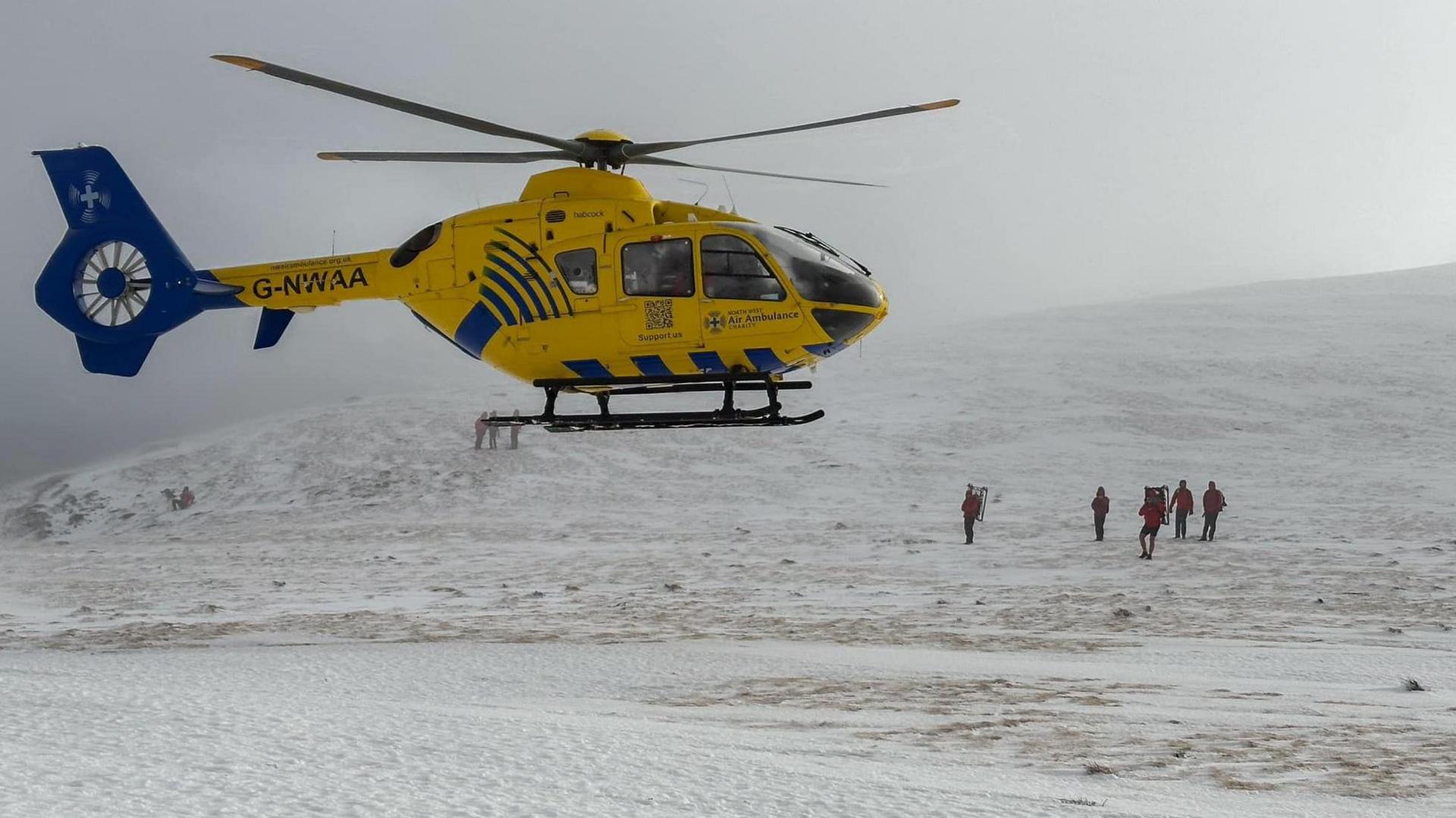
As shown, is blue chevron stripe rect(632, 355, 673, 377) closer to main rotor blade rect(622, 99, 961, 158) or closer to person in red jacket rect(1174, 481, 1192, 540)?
main rotor blade rect(622, 99, 961, 158)

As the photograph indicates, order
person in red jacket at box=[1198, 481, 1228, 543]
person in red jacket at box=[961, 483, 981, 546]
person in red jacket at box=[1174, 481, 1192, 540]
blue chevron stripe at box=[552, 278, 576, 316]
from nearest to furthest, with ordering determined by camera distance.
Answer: blue chevron stripe at box=[552, 278, 576, 316]
person in red jacket at box=[1198, 481, 1228, 543]
person in red jacket at box=[961, 483, 981, 546]
person in red jacket at box=[1174, 481, 1192, 540]

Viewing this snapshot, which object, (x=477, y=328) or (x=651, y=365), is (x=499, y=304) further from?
(x=651, y=365)

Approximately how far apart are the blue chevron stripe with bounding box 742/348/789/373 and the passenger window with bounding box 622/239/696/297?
0.87 meters

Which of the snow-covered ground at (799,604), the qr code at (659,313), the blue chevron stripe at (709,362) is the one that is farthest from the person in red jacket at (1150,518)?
the qr code at (659,313)

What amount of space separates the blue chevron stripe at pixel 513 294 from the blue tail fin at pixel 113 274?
3943mm

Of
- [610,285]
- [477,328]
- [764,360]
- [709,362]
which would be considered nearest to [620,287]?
[610,285]

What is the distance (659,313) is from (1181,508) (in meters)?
12.8

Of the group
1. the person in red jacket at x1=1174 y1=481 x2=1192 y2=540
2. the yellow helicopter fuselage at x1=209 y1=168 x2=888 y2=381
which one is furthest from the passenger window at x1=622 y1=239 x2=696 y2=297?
the person in red jacket at x1=1174 y1=481 x2=1192 y2=540

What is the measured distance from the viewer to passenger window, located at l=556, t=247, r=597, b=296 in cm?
1203

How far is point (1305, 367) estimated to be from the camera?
35062 mm

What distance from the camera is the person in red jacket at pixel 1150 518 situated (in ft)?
60.0

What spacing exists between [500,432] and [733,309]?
22009 mm

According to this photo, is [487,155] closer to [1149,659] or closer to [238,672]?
[238,672]

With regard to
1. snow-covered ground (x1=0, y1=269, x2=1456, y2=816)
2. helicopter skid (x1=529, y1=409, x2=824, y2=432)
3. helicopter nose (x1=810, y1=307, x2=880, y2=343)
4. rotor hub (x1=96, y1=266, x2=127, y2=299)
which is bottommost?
snow-covered ground (x1=0, y1=269, x2=1456, y2=816)
